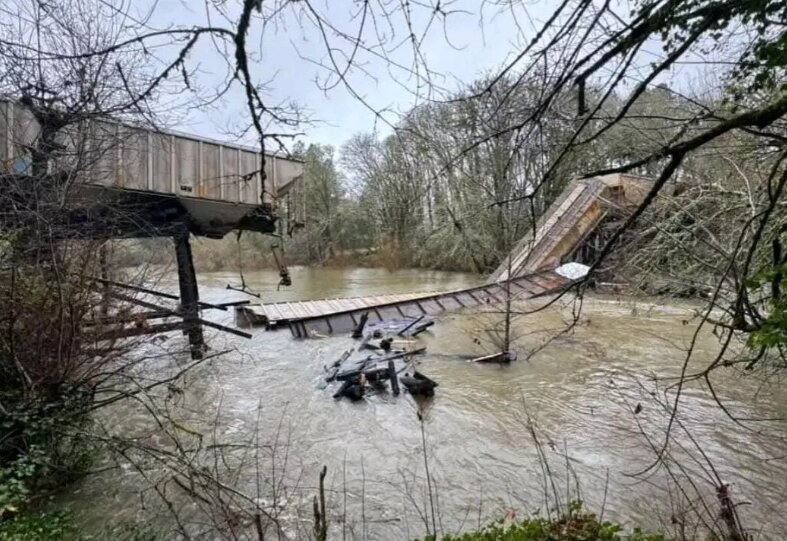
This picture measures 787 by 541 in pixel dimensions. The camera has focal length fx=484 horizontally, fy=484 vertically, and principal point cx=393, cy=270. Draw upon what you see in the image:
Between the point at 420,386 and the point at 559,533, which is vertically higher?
the point at 559,533

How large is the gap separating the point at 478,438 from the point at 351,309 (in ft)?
26.1

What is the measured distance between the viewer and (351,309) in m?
13.7

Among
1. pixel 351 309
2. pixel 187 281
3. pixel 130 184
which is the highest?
pixel 130 184

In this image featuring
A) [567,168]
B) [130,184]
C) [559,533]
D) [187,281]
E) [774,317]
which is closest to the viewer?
[774,317]

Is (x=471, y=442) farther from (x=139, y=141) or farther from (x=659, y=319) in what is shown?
(x=659, y=319)

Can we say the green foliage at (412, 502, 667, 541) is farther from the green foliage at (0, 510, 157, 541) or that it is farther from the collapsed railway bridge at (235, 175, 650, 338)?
the collapsed railway bridge at (235, 175, 650, 338)

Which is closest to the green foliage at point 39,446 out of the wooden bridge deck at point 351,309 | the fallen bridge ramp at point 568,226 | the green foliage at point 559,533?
the green foliage at point 559,533

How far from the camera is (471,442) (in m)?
6.05

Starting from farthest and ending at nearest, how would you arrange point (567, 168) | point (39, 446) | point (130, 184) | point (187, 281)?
1. point (187, 281)
2. point (130, 184)
3. point (567, 168)
4. point (39, 446)

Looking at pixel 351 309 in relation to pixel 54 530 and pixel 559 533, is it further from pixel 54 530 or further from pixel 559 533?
pixel 559 533

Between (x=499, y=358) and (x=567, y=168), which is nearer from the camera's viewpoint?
(x=567, y=168)

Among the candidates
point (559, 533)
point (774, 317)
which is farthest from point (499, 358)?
point (774, 317)

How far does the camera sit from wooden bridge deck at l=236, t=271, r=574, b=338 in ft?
41.5

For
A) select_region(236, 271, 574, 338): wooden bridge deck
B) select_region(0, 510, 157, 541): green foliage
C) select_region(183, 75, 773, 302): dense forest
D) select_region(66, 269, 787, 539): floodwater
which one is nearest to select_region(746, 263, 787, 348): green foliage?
select_region(183, 75, 773, 302): dense forest
